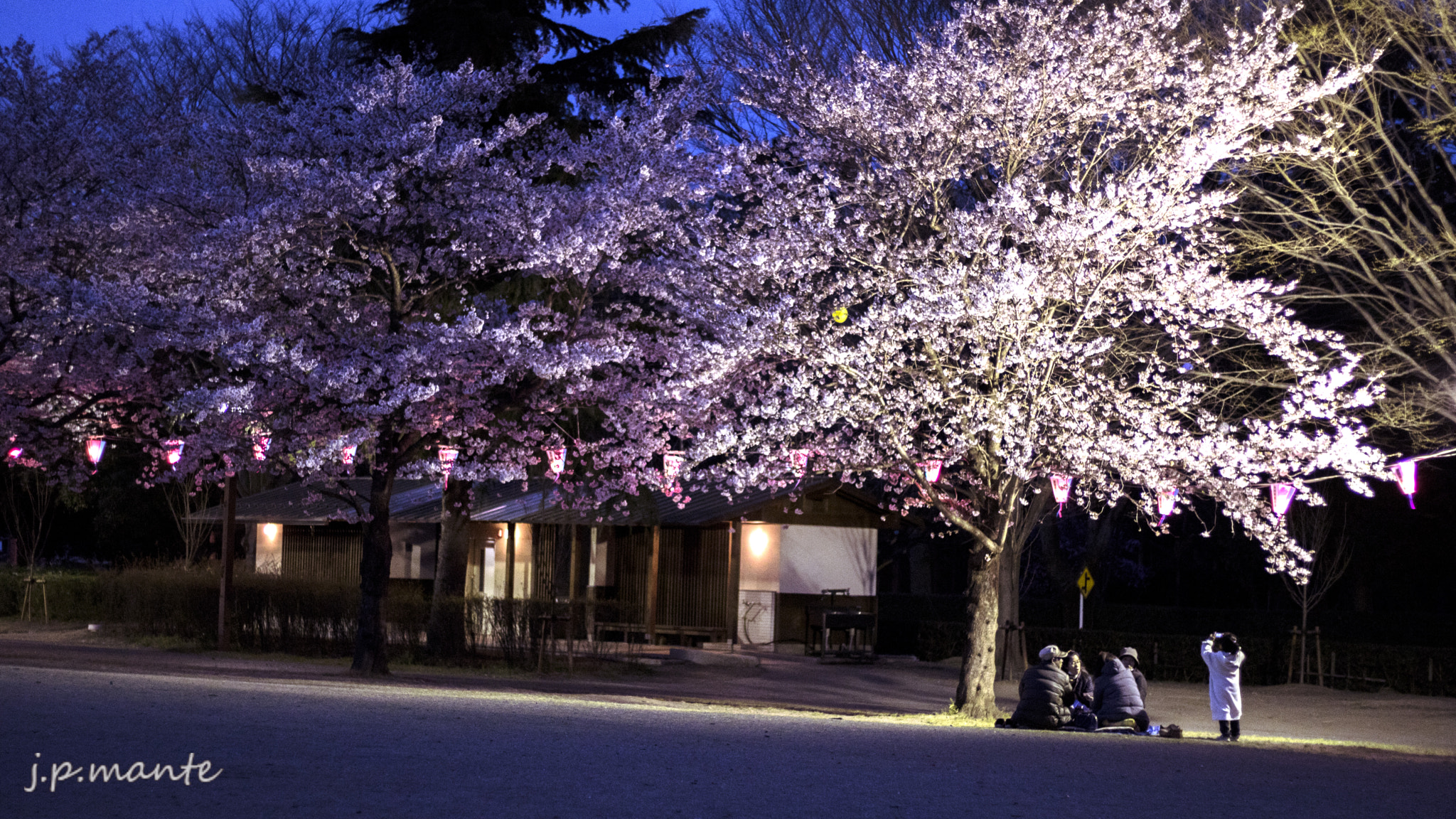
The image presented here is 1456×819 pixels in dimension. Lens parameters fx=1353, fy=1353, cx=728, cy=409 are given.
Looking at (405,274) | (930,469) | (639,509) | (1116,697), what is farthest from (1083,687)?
(405,274)

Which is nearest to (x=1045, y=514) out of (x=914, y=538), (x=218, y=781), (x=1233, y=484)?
(x=1233, y=484)

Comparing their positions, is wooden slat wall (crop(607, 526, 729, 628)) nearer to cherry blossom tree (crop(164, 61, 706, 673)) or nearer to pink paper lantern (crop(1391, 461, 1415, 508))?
cherry blossom tree (crop(164, 61, 706, 673))

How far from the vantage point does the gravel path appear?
7953 mm

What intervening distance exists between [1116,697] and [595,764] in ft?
27.3

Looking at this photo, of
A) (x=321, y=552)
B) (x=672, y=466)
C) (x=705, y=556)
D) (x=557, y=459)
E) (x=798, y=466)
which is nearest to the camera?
(x=798, y=466)

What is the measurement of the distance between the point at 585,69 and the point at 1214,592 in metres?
35.2

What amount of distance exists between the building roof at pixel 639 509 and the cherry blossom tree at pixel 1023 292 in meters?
6.88

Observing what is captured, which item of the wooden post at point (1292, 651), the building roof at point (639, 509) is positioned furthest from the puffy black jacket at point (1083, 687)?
the wooden post at point (1292, 651)

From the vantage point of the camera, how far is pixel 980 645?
17422mm

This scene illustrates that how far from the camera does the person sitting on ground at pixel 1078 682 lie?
1694 cm

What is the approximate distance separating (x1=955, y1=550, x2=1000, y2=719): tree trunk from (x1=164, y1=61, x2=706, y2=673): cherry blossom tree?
5.00 m

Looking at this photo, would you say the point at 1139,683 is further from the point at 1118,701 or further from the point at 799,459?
the point at 799,459

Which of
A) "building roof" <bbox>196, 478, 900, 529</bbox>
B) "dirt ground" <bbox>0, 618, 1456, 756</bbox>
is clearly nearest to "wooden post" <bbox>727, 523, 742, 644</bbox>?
"building roof" <bbox>196, 478, 900, 529</bbox>

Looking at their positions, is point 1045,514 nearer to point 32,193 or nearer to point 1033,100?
point 1033,100
